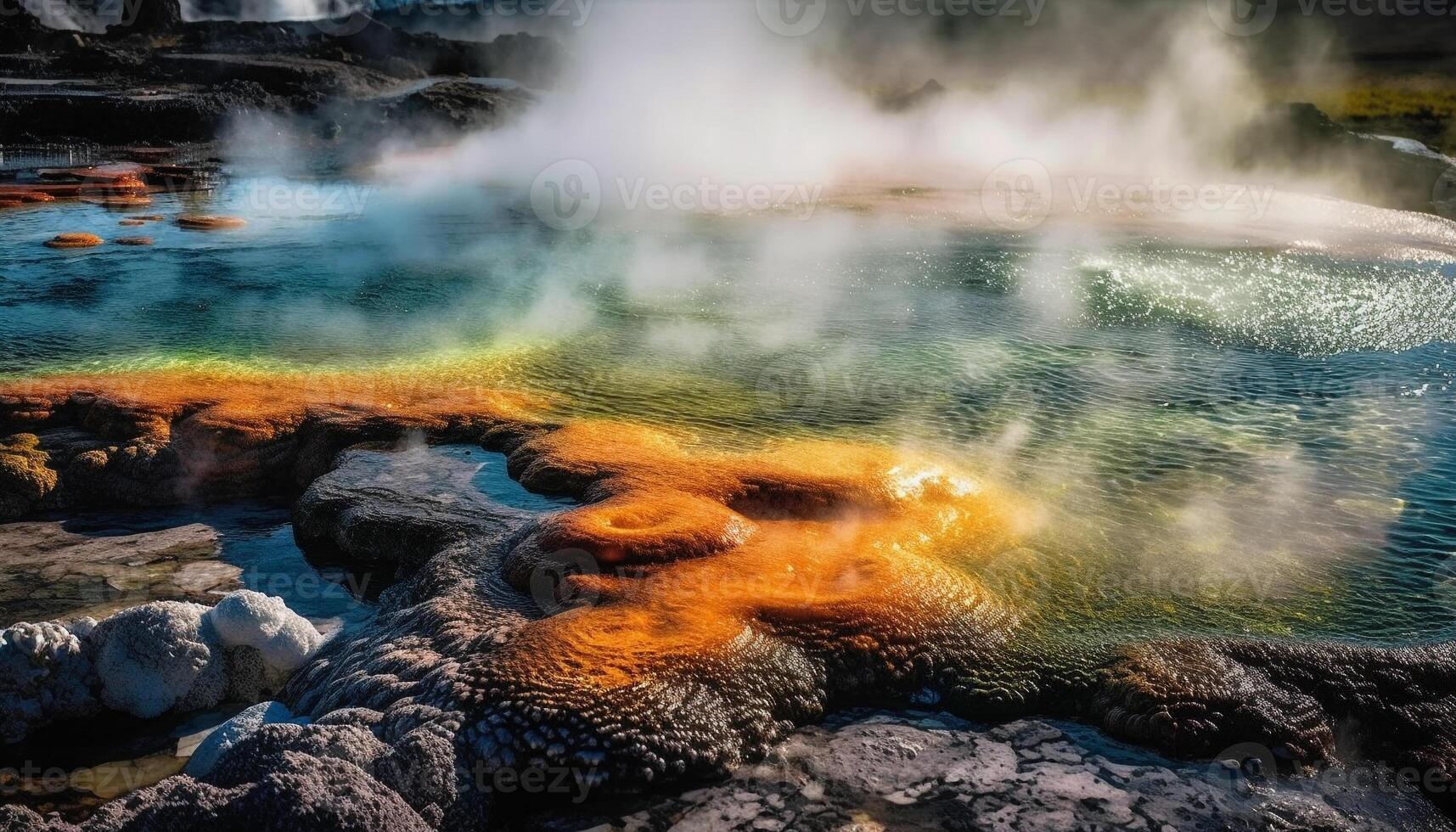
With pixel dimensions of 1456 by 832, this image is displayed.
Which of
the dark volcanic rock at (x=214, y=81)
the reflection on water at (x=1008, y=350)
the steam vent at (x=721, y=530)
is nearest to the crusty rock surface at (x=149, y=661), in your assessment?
the steam vent at (x=721, y=530)

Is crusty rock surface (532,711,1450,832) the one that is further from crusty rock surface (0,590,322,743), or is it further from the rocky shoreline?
the rocky shoreline

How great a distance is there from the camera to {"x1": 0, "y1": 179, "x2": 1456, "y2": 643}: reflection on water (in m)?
4.74

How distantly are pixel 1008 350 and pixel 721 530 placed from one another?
14.3ft

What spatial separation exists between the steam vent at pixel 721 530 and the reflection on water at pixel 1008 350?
0.15 feet

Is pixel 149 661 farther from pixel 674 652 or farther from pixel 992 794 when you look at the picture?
pixel 992 794

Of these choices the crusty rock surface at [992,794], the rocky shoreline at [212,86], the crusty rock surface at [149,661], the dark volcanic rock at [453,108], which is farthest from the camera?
the dark volcanic rock at [453,108]

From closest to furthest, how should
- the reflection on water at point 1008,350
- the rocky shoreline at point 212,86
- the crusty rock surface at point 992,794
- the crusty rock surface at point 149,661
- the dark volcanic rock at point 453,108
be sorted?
1. the crusty rock surface at point 992,794
2. the crusty rock surface at point 149,661
3. the reflection on water at point 1008,350
4. the rocky shoreline at point 212,86
5. the dark volcanic rock at point 453,108

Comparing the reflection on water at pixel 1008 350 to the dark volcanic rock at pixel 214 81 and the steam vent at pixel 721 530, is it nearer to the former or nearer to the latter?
the steam vent at pixel 721 530

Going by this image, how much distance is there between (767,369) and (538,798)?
4666 millimetres

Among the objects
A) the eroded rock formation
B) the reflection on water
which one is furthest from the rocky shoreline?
the eroded rock formation

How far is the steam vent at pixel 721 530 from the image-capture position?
10.7 ft

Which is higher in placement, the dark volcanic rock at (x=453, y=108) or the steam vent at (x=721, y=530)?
the dark volcanic rock at (x=453, y=108)

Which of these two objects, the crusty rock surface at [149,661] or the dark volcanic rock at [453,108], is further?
the dark volcanic rock at [453,108]

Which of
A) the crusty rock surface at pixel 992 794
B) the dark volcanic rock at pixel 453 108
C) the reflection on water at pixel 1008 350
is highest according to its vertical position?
the dark volcanic rock at pixel 453 108
